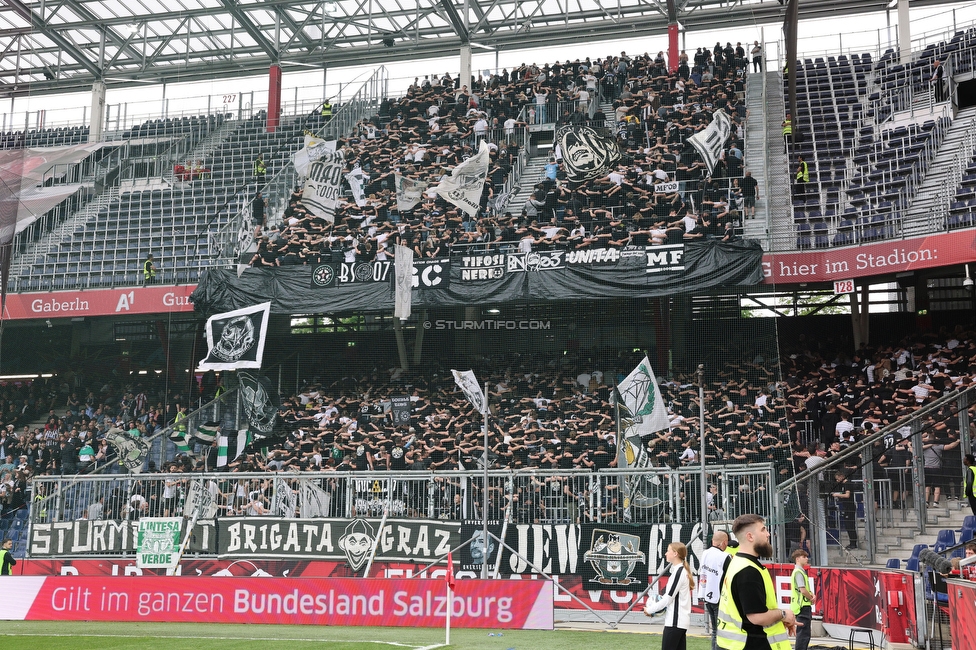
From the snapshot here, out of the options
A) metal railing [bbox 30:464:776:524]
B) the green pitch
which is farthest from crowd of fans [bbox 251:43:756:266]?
the green pitch

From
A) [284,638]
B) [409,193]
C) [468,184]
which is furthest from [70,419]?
A: [284,638]

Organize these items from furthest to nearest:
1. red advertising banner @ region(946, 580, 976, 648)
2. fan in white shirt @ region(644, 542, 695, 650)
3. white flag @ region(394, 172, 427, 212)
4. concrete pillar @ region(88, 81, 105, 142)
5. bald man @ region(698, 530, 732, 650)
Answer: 1. concrete pillar @ region(88, 81, 105, 142)
2. white flag @ region(394, 172, 427, 212)
3. bald man @ region(698, 530, 732, 650)
4. fan in white shirt @ region(644, 542, 695, 650)
5. red advertising banner @ region(946, 580, 976, 648)

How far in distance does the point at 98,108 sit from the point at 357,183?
51.2 feet

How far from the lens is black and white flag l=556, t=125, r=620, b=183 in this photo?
26703 mm

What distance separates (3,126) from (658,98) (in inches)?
949

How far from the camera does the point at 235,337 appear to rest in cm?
2430

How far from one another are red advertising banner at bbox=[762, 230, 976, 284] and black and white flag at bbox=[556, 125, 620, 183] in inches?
195

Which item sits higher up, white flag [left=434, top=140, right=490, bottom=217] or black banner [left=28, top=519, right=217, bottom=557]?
white flag [left=434, top=140, right=490, bottom=217]

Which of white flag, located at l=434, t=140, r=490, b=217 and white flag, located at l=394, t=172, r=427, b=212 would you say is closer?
white flag, located at l=434, t=140, r=490, b=217

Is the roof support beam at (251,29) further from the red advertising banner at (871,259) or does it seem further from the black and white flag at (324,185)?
the red advertising banner at (871,259)

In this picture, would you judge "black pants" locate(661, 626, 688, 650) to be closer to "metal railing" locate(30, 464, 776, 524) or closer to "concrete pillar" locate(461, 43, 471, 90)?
"metal railing" locate(30, 464, 776, 524)

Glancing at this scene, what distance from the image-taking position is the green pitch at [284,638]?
45.8 feet

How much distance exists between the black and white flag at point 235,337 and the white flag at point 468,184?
552 cm

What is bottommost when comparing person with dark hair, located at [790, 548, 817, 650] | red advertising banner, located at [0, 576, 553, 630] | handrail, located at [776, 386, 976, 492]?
red advertising banner, located at [0, 576, 553, 630]
